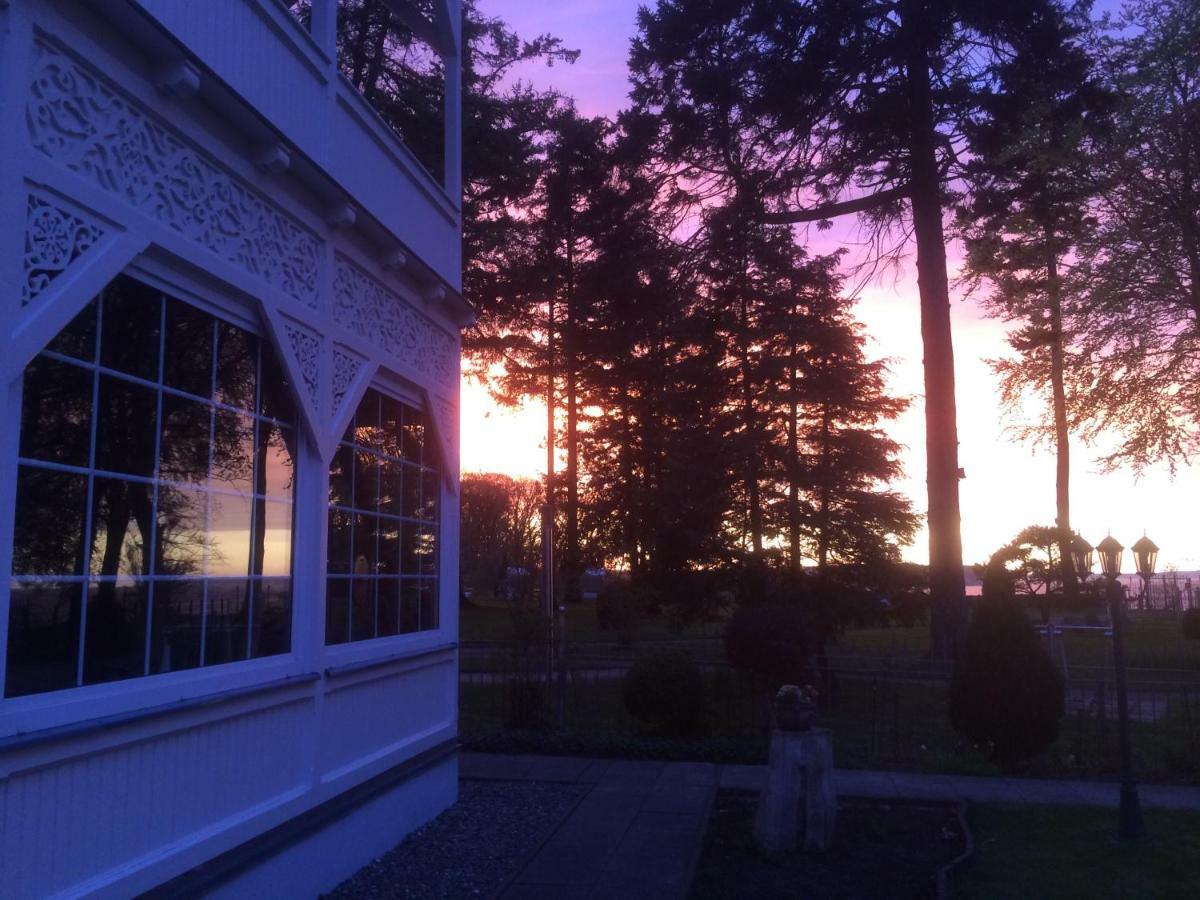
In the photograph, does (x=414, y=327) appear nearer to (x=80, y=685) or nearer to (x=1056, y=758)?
(x=80, y=685)

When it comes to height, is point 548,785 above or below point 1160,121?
below

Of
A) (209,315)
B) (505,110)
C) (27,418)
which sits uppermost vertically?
(505,110)

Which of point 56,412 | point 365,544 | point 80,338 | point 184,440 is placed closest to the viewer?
point 56,412

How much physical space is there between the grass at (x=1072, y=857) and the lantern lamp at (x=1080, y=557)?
1863 cm

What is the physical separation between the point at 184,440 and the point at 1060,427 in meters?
24.9

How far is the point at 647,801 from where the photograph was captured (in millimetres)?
8930

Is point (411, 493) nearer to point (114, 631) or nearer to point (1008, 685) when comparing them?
point (114, 631)

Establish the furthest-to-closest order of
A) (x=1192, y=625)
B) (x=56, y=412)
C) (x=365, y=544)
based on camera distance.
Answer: (x=1192, y=625) → (x=365, y=544) → (x=56, y=412)

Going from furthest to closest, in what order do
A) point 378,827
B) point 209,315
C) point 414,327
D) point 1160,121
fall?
point 1160,121, point 414,327, point 378,827, point 209,315

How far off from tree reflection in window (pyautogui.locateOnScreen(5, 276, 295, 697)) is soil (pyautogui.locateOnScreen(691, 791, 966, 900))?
3268mm

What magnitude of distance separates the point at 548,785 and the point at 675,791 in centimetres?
118

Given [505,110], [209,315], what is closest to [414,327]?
[209,315]

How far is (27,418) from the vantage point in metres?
3.86

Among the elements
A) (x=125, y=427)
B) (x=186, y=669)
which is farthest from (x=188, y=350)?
(x=186, y=669)
